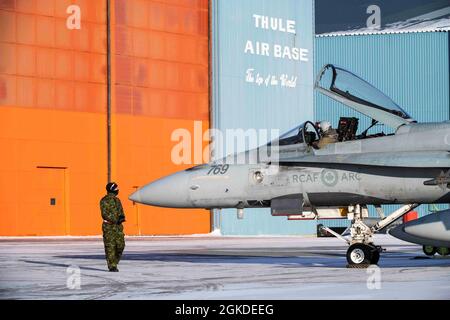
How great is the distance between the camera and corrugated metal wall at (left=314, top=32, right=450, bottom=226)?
63.1m

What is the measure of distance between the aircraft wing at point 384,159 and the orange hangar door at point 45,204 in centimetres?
2882

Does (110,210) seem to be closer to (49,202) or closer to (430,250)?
(430,250)

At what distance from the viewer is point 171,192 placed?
19.9 m

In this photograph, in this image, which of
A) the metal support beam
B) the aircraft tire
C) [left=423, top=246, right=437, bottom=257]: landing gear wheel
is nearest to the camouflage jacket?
the aircraft tire

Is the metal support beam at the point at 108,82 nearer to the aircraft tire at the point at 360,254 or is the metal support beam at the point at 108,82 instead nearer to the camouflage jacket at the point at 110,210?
the camouflage jacket at the point at 110,210

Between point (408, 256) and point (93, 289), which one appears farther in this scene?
point (408, 256)

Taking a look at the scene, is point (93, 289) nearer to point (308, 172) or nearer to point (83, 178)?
point (308, 172)

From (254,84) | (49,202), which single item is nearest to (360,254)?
(49,202)

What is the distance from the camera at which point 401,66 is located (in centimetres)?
6406

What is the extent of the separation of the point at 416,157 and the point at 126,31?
107 feet

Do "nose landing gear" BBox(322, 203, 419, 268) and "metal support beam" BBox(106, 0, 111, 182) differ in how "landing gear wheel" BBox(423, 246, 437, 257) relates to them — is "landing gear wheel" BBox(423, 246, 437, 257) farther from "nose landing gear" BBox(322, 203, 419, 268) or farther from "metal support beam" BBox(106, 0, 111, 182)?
"metal support beam" BBox(106, 0, 111, 182)

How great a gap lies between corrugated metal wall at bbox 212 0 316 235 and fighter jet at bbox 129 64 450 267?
32681 mm

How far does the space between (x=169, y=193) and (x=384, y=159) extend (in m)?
4.32
